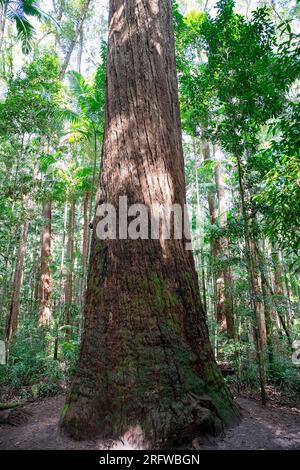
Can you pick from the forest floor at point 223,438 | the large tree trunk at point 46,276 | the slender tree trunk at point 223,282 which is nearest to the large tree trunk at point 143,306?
the forest floor at point 223,438

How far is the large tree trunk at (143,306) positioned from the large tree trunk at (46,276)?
8576 millimetres

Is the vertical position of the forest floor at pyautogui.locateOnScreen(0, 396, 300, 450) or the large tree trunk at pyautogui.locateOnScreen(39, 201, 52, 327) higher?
the large tree trunk at pyautogui.locateOnScreen(39, 201, 52, 327)

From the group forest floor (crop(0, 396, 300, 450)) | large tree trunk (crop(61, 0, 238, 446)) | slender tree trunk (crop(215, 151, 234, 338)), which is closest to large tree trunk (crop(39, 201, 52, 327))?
slender tree trunk (crop(215, 151, 234, 338))

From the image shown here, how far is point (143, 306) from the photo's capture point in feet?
9.04

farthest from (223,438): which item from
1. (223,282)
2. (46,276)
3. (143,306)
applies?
(46,276)

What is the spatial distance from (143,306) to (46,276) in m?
9.45

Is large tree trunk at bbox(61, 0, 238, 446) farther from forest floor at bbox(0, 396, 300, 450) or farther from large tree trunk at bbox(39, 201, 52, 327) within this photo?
large tree trunk at bbox(39, 201, 52, 327)

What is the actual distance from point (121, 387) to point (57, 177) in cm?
1069

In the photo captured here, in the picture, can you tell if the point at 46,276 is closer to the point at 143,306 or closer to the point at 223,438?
the point at 143,306

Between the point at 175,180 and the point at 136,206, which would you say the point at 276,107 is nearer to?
the point at 175,180

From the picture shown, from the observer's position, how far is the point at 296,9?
1877cm

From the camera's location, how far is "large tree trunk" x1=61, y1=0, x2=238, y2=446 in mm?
2488

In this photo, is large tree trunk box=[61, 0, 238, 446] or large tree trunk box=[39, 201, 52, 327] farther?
large tree trunk box=[39, 201, 52, 327]

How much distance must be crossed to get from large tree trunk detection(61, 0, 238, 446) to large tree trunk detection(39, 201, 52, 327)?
8576 mm
